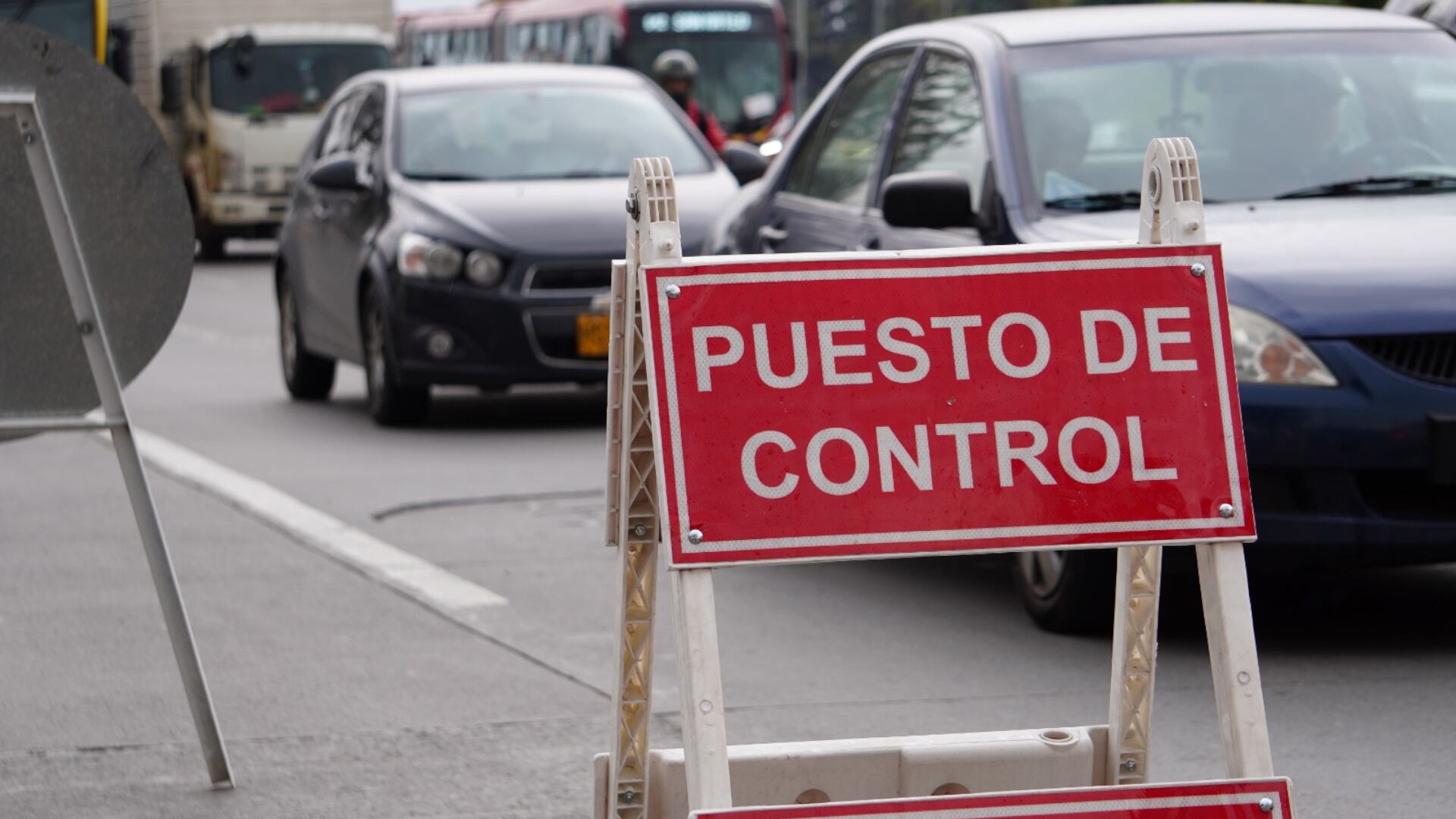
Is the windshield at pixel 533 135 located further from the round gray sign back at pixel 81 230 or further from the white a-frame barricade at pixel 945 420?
the white a-frame barricade at pixel 945 420

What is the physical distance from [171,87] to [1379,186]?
75.5 feet

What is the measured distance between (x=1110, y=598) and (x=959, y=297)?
2781mm

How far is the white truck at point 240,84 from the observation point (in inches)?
1127

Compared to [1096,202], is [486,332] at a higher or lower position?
lower

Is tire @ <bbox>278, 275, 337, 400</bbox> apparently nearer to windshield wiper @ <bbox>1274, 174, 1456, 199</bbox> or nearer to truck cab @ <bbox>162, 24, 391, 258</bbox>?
windshield wiper @ <bbox>1274, 174, 1456, 199</bbox>

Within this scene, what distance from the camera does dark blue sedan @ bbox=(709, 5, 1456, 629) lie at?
5777 mm

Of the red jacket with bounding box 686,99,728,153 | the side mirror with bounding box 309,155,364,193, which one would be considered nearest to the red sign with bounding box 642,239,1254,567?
the side mirror with bounding box 309,155,364,193

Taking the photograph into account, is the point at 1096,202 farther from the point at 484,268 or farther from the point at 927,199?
the point at 484,268

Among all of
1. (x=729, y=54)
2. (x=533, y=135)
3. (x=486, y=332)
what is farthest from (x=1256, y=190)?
(x=729, y=54)

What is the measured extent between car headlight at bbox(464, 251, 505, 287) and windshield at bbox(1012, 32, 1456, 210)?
430 centimetres

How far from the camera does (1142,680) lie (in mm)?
3920

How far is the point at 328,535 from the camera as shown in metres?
8.26

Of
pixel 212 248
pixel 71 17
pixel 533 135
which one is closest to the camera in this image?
pixel 533 135

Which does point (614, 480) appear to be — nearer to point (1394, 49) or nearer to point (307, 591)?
point (307, 591)
